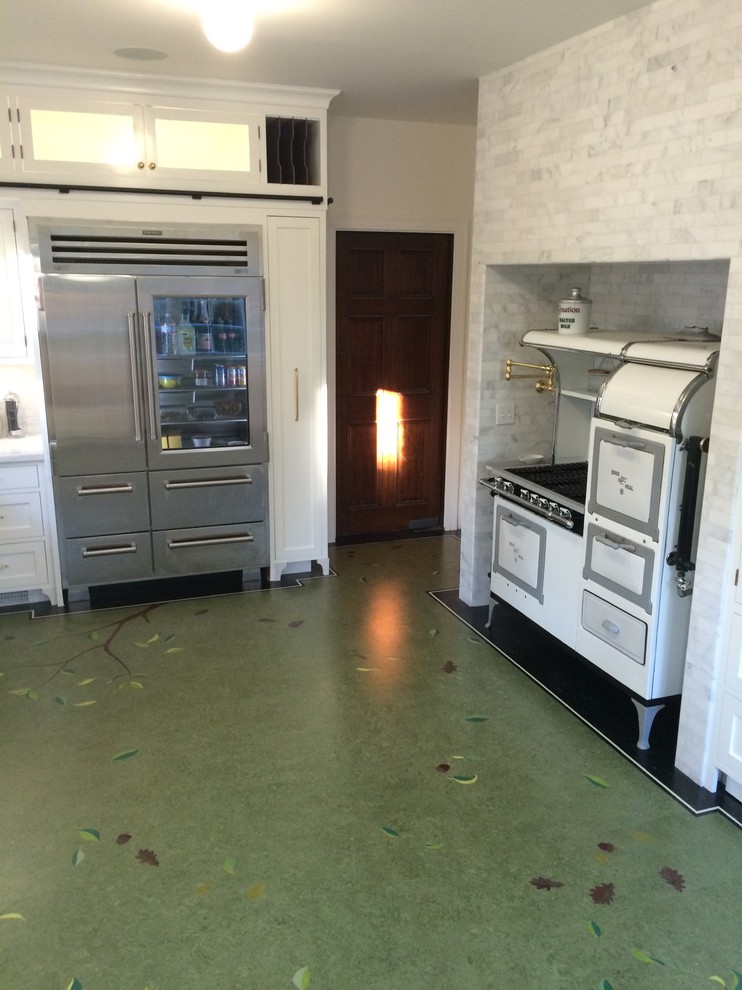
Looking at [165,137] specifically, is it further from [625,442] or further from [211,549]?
[625,442]

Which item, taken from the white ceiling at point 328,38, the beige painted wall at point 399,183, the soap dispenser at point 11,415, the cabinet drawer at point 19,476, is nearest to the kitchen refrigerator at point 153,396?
the cabinet drawer at point 19,476

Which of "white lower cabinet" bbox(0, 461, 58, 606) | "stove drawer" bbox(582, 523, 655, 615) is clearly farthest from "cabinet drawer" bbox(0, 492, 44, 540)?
"stove drawer" bbox(582, 523, 655, 615)

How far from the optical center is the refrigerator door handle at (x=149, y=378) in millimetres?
4387

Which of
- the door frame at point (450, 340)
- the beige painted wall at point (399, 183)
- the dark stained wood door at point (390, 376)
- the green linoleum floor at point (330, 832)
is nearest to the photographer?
the green linoleum floor at point (330, 832)

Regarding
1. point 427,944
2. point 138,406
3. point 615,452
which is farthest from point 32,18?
point 427,944

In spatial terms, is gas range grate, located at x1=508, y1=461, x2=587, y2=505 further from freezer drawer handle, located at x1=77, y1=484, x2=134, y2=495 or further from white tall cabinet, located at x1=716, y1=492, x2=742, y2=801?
freezer drawer handle, located at x1=77, y1=484, x2=134, y2=495

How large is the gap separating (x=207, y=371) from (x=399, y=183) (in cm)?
191

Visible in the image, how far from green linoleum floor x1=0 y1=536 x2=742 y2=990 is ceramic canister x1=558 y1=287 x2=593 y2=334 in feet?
5.47

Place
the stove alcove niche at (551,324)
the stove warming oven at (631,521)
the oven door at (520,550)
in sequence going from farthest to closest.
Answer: the oven door at (520,550), the stove alcove niche at (551,324), the stove warming oven at (631,521)

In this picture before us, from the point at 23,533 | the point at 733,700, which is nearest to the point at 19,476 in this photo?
the point at 23,533

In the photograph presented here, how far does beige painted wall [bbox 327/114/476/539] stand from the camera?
5.20 meters

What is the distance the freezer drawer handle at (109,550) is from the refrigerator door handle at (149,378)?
2.09 feet

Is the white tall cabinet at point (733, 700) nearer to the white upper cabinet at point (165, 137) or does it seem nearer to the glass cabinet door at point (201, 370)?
the glass cabinet door at point (201, 370)

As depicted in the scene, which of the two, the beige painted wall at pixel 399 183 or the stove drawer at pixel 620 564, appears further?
the beige painted wall at pixel 399 183
